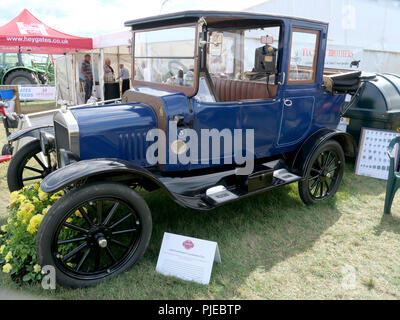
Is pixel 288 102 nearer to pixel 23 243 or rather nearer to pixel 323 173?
pixel 323 173

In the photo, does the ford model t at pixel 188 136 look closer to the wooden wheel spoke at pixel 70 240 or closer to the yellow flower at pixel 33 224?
the wooden wheel spoke at pixel 70 240

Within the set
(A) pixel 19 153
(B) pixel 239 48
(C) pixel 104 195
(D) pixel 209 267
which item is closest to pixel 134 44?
(B) pixel 239 48

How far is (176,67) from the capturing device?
3.16m

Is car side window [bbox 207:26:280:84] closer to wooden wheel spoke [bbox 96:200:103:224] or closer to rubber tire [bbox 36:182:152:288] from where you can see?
rubber tire [bbox 36:182:152:288]

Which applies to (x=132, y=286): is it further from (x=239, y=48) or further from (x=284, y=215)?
(x=239, y=48)

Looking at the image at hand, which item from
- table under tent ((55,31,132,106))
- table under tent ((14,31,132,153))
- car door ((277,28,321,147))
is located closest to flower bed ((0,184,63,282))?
car door ((277,28,321,147))

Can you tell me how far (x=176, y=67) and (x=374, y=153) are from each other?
11.2 feet

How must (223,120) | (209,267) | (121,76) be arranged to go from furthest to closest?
(121,76) < (223,120) < (209,267)

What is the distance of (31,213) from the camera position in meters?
2.73

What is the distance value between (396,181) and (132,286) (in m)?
3.06

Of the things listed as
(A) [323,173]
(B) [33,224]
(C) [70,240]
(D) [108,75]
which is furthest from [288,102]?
(D) [108,75]

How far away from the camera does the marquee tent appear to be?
9.16 metres

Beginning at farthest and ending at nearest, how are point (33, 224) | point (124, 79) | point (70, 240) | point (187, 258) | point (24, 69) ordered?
point (24, 69)
point (124, 79)
point (187, 258)
point (33, 224)
point (70, 240)

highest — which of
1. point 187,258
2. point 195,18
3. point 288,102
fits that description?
point 195,18
